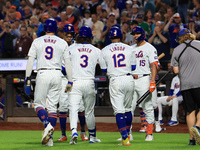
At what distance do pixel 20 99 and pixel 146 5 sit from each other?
665cm

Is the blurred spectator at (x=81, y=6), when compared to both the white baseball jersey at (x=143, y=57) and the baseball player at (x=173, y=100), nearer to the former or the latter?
the baseball player at (x=173, y=100)

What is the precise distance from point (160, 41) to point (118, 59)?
707cm

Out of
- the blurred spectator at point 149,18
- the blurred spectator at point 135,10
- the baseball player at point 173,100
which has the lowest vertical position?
the baseball player at point 173,100

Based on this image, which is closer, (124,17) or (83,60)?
(83,60)

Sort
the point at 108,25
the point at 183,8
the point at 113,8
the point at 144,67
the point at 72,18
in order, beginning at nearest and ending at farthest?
the point at 144,67, the point at 108,25, the point at 72,18, the point at 183,8, the point at 113,8

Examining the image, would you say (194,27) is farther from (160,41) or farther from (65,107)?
(65,107)

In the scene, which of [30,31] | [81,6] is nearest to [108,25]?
[30,31]

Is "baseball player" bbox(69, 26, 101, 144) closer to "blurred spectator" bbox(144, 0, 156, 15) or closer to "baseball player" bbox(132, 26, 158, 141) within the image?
"baseball player" bbox(132, 26, 158, 141)

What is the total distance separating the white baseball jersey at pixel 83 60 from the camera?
8414 mm

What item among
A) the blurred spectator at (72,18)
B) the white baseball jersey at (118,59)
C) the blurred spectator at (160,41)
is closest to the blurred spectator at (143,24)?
the blurred spectator at (160,41)

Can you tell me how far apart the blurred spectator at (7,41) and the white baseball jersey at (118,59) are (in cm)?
905

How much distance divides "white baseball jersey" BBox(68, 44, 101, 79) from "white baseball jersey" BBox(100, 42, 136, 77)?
Answer: 0.29 meters

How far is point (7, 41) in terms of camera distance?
1683 centimetres

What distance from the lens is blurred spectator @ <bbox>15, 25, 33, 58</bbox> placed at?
Answer: 1602 centimetres
